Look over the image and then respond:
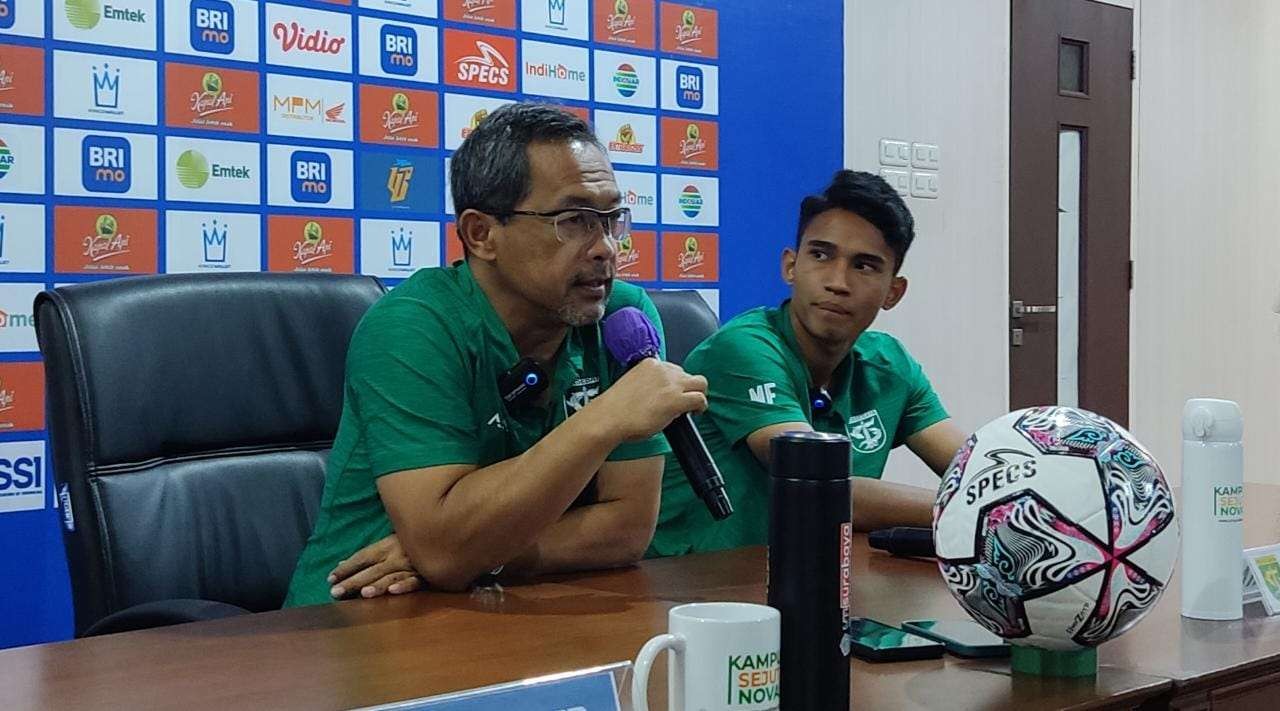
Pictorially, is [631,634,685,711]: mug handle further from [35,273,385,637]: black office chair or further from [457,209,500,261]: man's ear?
[457,209,500,261]: man's ear

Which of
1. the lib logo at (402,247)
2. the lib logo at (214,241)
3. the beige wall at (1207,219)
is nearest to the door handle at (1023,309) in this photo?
the beige wall at (1207,219)

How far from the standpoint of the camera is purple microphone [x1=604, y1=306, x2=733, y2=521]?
1434mm

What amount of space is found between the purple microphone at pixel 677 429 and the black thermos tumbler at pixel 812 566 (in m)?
0.54

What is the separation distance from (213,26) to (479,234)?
1.38 meters

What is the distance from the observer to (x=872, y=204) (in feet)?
6.82

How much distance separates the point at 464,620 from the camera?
1260 mm

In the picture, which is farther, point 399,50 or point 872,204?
point 399,50

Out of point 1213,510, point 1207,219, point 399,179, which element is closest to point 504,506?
point 1213,510

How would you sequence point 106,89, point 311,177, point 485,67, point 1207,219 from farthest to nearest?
point 1207,219 < point 485,67 < point 311,177 < point 106,89

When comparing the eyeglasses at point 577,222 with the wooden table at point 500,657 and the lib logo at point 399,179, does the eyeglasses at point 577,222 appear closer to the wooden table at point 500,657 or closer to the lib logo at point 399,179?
the wooden table at point 500,657

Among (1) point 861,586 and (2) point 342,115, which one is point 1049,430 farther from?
(2) point 342,115

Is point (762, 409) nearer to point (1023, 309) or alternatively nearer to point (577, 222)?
point (577, 222)

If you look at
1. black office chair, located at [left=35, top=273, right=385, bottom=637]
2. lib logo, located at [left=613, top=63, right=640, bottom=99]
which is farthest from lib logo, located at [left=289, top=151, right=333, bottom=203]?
black office chair, located at [left=35, top=273, right=385, bottom=637]

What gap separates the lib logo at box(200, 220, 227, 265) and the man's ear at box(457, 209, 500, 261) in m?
1.26
